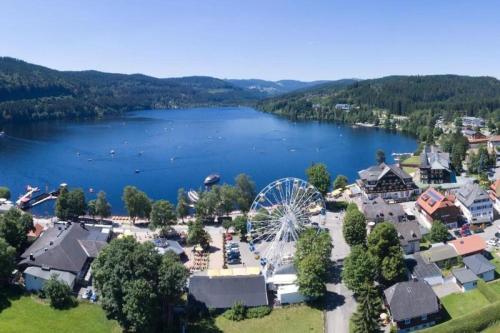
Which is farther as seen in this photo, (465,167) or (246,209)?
(465,167)

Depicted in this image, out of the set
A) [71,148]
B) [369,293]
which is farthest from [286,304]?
[71,148]

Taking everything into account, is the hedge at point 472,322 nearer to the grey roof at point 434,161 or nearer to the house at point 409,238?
the house at point 409,238

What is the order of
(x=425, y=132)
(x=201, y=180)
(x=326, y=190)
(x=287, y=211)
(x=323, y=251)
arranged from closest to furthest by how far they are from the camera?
(x=323, y=251) → (x=287, y=211) → (x=326, y=190) → (x=201, y=180) → (x=425, y=132)

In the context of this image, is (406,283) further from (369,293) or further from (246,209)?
(246,209)

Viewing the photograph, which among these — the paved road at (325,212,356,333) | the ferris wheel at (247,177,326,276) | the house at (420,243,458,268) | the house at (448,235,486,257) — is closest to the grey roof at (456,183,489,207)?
the house at (448,235,486,257)

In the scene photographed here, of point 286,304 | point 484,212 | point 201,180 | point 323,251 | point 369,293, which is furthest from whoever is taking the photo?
point 201,180

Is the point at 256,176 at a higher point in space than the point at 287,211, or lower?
lower

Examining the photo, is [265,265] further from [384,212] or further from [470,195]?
[470,195]
